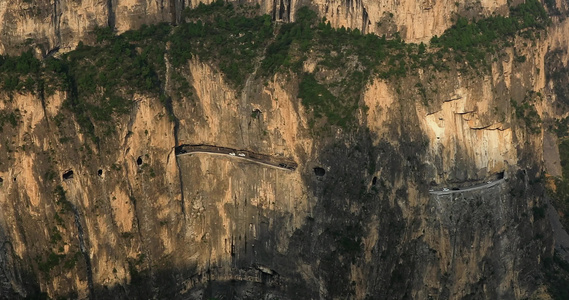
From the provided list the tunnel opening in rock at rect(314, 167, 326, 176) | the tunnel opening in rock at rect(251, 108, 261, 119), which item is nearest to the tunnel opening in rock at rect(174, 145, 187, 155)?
the tunnel opening in rock at rect(251, 108, 261, 119)

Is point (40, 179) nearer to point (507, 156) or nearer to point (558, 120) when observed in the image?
point (507, 156)

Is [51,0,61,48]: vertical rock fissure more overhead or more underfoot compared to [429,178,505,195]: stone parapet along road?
more overhead

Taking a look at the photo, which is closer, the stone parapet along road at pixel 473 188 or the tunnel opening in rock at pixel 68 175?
the tunnel opening in rock at pixel 68 175

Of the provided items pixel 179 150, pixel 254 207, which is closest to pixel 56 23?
pixel 179 150

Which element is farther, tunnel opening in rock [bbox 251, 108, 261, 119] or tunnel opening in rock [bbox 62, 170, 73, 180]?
tunnel opening in rock [bbox 251, 108, 261, 119]

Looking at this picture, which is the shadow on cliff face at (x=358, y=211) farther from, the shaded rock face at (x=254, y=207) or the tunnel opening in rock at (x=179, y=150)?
the tunnel opening in rock at (x=179, y=150)

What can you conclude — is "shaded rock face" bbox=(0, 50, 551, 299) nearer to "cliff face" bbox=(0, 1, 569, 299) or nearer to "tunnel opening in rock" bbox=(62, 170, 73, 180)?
"cliff face" bbox=(0, 1, 569, 299)

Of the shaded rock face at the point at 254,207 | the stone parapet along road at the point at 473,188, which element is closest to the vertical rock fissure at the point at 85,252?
the shaded rock face at the point at 254,207
